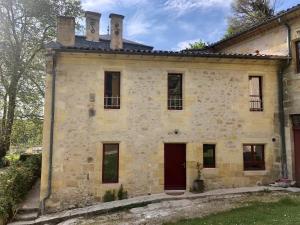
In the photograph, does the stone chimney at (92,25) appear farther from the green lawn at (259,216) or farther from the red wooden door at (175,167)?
the green lawn at (259,216)

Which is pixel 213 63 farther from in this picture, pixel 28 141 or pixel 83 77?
pixel 28 141

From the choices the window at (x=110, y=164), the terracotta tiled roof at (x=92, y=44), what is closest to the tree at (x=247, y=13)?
the terracotta tiled roof at (x=92, y=44)

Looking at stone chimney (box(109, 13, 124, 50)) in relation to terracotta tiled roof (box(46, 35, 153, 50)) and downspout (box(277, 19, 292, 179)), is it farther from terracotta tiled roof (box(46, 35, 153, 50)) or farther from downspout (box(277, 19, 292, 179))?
downspout (box(277, 19, 292, 179))

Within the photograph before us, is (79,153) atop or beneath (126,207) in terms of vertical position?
atop

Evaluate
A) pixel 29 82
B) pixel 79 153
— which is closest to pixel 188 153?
pixel 79 153

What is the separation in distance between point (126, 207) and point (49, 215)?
3054 mm

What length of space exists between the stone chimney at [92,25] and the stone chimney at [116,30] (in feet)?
7.65

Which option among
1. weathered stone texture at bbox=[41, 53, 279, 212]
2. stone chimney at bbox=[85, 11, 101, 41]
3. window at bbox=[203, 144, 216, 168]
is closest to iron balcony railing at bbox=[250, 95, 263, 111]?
weathered stone texture at bbox=[41, 53, 279, 212]

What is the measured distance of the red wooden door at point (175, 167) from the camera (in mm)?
14172

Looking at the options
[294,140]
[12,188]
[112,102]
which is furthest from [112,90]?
[294,140]

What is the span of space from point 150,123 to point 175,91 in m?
1.95

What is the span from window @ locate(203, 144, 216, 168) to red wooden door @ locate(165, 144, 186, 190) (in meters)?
0.99

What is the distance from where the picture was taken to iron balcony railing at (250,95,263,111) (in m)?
15.2

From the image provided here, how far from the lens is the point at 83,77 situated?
1353 cm
